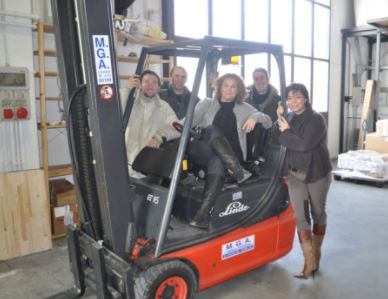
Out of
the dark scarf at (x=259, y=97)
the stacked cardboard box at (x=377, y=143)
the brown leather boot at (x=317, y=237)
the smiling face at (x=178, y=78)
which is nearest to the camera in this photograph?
the brown leather boot at (x=317, y=237)

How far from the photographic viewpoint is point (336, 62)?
36.3 ft

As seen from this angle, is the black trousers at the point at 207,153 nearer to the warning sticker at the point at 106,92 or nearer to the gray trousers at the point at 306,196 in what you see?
the gray trousers at the point at 306,196

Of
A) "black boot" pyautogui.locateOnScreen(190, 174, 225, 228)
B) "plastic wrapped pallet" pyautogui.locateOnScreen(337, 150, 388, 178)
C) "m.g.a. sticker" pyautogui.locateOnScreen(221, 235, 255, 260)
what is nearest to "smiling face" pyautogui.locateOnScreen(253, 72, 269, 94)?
"black boot" pyautogui.locateOnScreen(190, 174, 225, 228)

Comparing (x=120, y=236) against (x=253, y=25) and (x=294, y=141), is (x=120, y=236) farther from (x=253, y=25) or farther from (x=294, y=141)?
(x=253, y=25)

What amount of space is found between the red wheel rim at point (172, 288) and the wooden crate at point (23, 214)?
2193 mm

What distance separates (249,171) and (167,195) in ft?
3.17

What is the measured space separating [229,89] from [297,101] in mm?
629

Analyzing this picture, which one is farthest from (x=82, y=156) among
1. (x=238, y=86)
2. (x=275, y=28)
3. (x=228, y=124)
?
(x=275, y=28)

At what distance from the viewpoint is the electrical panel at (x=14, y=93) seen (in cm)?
Result: 402

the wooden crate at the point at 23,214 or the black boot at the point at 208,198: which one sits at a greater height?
the black boot at the point at 208,198

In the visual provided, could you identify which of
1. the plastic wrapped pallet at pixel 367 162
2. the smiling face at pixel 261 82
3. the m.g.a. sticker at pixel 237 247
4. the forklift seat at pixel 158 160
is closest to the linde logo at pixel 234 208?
the m.g.a. sticker at pixel 237 247

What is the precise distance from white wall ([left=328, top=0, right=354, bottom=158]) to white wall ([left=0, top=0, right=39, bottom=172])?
28.6 ft

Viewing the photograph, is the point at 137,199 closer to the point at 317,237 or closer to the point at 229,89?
the point at 229,89

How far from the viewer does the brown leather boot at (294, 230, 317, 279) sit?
→ 3.49 metres
